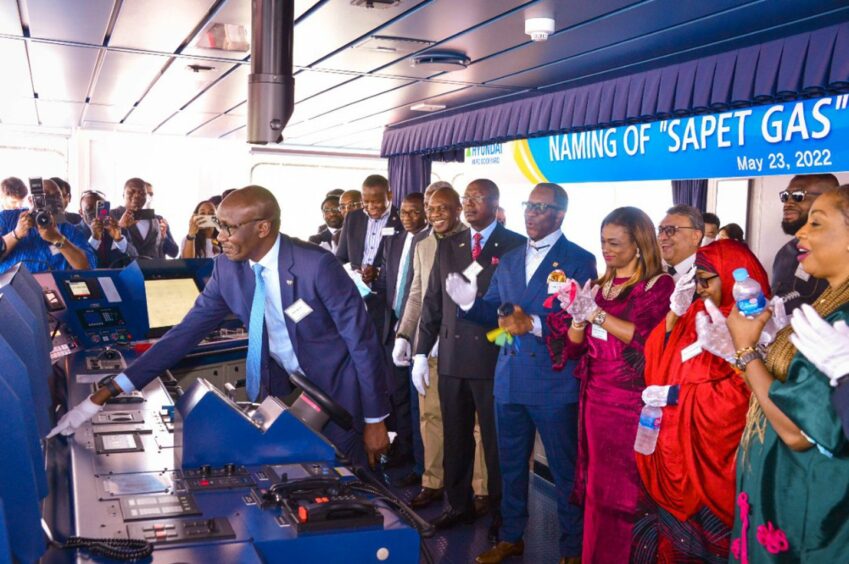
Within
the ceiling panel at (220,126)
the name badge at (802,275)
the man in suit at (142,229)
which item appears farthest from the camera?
the ceiling panel at (220,126)

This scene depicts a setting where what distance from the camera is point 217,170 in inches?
484

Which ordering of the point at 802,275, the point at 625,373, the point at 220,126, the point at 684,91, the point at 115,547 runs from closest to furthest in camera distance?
1. the point at 115,547
2. the point at 625,373
3. the point at 802,275
4. the point at 684,91
5. the point at 220,126

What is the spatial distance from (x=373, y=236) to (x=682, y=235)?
2758 mm

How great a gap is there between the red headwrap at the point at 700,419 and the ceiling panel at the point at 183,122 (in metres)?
6.98

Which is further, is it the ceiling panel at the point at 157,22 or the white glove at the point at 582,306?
the ceiling panel at the point at 157,22

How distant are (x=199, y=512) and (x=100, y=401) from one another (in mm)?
800

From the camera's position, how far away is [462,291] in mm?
3746

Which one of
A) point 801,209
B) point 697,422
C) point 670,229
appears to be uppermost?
point 801,209

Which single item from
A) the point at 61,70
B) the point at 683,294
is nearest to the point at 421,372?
the point at 683,294

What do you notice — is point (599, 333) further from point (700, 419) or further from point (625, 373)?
point (700, 419)

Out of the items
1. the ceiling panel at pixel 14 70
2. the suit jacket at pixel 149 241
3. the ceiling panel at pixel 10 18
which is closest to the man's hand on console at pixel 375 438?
the ceiling panel at pixel 10 18

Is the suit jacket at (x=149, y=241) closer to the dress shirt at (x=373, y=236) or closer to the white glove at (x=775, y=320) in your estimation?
the dress shirt at (x=373, y=236)

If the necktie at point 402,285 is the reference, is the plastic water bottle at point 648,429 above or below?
below

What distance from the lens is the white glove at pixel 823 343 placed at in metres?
1.66
